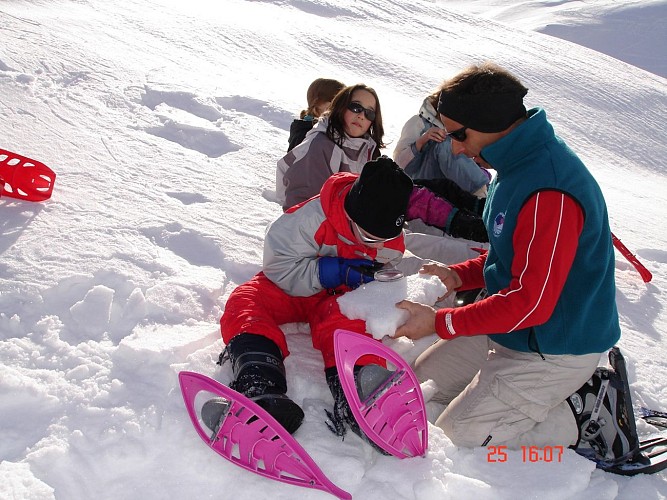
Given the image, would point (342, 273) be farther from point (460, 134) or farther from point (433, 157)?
point (433, 157)

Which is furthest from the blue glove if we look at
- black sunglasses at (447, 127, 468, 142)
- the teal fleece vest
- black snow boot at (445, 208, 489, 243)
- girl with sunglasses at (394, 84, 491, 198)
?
girl with sunglasses at (394, 84, 491, 198)

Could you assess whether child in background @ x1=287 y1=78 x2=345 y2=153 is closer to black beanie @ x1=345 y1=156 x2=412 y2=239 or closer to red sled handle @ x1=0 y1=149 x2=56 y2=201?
red sled handle @ x1=0 y1=149 x2=56 y2=201

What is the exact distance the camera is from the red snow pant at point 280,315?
2.45 metres

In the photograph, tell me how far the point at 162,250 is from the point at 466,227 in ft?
6.02

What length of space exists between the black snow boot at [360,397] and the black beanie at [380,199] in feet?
1.99

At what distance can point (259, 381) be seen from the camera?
2.19 m

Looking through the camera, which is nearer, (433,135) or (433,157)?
(433,135)

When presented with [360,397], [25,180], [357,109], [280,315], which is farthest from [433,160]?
[25,180]

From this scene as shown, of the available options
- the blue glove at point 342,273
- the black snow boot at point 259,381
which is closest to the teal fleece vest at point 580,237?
the blue glove at point 342,273

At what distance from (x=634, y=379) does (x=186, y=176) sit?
3.07 m

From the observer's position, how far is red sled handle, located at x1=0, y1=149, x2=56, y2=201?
341cm

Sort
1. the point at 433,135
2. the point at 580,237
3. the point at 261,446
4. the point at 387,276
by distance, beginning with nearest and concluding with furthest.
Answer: the point at 261,446 < the point at 580,237 < the point at 387,276 < the point at 433,135

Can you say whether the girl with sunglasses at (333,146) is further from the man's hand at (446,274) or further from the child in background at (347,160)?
the man's hand at (446,274)

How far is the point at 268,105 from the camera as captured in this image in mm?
6438
